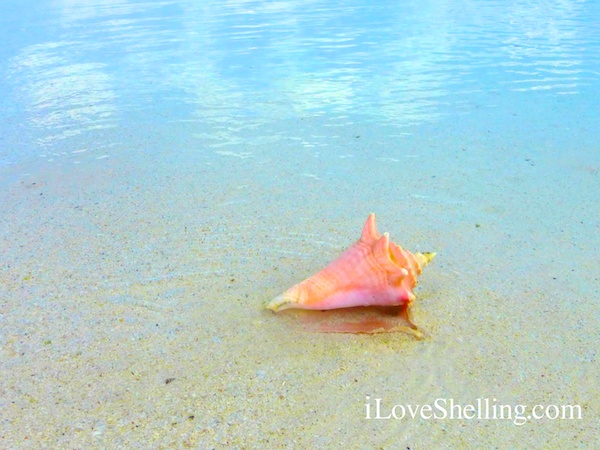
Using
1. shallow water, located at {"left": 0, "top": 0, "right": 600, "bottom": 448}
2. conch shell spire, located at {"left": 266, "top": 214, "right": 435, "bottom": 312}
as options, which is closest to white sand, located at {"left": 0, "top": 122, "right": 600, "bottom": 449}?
shallow water, located at {"left": 0, "top": 0, "right": 600, "bottom": 448}

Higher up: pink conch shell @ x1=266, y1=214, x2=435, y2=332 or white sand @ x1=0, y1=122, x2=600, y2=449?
pink conch shell @ x1=266, y1=214, x2=435, y2=332

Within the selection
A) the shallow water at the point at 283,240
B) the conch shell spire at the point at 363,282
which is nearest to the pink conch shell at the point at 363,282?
the conch shell spire at the point at 363,282

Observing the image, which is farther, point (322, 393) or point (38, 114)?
point (38, 114)

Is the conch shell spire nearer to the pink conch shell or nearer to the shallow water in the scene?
the pink conch shell

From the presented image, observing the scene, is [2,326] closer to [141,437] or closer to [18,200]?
[141,437]

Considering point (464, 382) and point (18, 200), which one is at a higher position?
point (18, 200)

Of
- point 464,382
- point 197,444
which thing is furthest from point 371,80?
point 197,444

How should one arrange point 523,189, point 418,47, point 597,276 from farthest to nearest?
point 418,47
point 523,189
point 597,276
